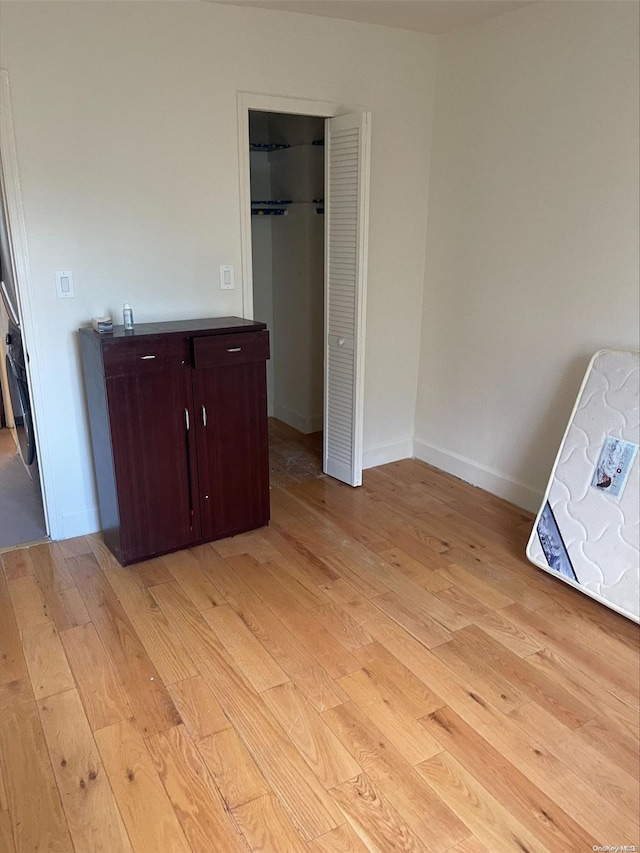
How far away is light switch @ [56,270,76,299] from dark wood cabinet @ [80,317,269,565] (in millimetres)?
191

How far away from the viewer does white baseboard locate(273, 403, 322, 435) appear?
4609mm

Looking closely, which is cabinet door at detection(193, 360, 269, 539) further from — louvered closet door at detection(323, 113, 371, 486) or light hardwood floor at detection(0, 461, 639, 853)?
louvered closet door at detection(323, 113, 371, 486)

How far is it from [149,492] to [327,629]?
3.35 feet

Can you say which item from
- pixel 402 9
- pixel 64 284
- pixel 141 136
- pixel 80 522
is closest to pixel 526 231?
pixel 402 9

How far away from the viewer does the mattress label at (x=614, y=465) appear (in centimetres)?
254

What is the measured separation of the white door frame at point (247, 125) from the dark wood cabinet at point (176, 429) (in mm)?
307

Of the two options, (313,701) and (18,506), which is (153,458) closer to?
(18,506)

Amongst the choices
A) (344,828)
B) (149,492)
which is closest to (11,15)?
(149,492)

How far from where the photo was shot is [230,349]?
9.29 feet

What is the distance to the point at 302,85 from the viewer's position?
313 cm

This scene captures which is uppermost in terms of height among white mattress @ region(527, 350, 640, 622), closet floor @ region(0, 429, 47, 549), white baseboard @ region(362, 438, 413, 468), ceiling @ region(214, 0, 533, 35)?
ceiling @ region(214, 0, 533, 35)

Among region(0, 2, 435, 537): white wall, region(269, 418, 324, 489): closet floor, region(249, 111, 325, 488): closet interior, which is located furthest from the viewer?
region(249, 111, 325, 488): closet interior

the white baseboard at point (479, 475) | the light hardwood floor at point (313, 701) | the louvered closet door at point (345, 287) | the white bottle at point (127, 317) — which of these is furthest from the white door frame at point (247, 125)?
the white baseboard at point (479, 475)

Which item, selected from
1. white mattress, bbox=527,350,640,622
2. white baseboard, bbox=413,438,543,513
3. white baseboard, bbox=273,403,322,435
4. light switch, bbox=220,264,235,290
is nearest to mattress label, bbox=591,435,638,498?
white mattress, bbox=527,350,640,622
